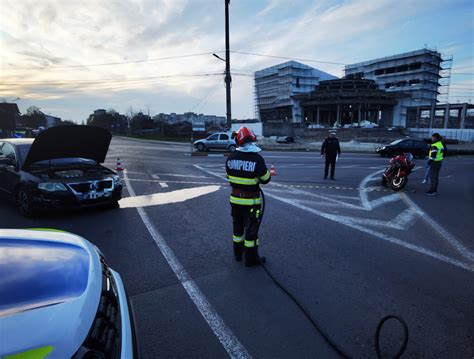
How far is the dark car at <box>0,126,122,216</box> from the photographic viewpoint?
599cm

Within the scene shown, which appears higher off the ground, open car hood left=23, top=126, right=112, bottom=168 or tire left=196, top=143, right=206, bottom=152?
open car hood left=23, top=126, right=112, bottom=168

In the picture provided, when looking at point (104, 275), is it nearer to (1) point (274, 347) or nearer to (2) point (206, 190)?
(1) point (274, 347)

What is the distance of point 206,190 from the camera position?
9430 mm

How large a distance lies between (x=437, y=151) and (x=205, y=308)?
9.12 m

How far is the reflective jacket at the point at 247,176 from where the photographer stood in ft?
13.3

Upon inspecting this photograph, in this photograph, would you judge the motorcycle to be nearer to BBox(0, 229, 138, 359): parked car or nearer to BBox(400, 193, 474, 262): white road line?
BBox(400, 193, 474, 262): white road line

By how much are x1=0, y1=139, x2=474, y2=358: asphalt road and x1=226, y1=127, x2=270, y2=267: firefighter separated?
1.51 feet

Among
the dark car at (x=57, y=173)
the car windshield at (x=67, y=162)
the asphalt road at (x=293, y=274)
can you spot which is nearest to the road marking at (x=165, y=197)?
the asphalt road at (x=293, y=274)

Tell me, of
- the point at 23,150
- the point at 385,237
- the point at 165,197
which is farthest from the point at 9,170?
the point at 385,237

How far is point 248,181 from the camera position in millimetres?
4055

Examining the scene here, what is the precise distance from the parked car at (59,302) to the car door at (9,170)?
501cm

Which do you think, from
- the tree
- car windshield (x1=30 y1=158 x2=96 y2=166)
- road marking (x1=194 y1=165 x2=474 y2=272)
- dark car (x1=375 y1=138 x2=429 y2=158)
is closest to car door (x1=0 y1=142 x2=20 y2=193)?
car windshield (x1=30 y1=158 x2=96 y2=166)

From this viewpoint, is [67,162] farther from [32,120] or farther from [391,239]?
[32,120]

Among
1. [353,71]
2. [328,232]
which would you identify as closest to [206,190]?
[328,232]
